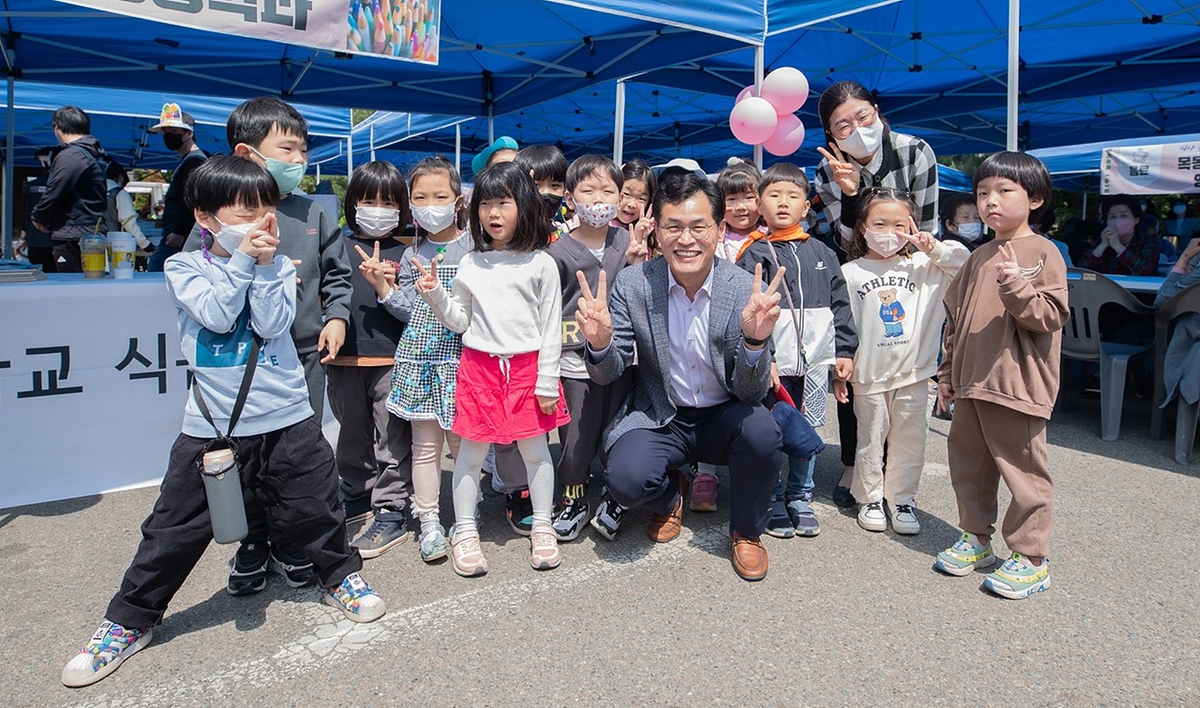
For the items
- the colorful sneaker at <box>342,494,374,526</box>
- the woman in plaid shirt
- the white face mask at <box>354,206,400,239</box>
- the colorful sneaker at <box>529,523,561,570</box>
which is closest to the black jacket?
the white face mask at <box>354,206,400,239</box>

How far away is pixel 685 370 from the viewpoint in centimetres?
303

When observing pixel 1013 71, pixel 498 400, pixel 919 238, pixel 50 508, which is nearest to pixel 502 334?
pixel 498 400

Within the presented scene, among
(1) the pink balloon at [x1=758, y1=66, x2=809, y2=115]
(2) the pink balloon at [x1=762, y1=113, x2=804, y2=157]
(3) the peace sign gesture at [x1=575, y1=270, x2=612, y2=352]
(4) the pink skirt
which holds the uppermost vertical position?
(1) the pink balloon at [x1=758, y1=66, x2=809, y2=115]

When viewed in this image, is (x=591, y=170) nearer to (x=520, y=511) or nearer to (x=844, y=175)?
(x=844, y=175)

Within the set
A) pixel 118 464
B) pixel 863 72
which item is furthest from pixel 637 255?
pixel 863 72

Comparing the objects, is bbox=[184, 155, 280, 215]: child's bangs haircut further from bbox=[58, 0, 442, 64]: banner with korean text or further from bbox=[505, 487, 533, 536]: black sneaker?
bbox=[58, 0, 442, 64]: banner with korean text

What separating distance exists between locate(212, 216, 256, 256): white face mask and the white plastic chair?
5195 millimetres

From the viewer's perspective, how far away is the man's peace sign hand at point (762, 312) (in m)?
2.57

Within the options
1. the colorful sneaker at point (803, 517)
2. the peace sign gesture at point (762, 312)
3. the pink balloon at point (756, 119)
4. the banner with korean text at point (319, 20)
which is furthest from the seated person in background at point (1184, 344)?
the banner with korean text at point (319, 20)

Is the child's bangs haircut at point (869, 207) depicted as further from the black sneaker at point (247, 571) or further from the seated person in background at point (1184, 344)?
the black sneaker at point (247, 571)

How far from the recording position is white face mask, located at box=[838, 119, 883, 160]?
11.4 ft

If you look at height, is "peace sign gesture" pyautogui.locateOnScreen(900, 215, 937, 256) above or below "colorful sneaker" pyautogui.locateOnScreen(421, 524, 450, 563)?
above

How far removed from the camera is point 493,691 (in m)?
2.09

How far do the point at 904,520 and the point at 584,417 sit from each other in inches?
57.5
